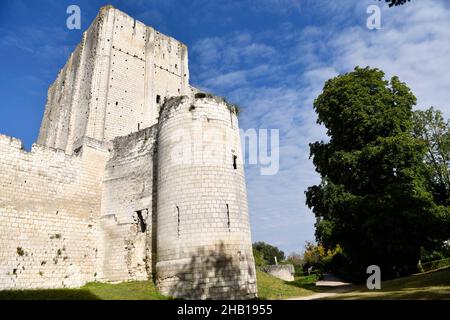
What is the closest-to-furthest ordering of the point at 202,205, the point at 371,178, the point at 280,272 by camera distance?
the point at 202,205 < the point at 371,178 < the point at 280,272

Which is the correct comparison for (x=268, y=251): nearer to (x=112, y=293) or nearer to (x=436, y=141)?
(x=436, y=141)

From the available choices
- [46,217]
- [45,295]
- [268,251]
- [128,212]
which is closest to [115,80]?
[128,212]

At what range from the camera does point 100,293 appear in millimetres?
11516

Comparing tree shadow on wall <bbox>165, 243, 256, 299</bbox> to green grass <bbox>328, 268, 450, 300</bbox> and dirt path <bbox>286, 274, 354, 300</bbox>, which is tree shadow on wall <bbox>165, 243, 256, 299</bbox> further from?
green grass <bbox>328, 268, 450, 300</bbox>

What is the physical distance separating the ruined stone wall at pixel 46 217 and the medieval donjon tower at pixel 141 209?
0.04 m

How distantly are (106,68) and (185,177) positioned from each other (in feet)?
44.6

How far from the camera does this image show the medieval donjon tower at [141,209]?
37.4 ft

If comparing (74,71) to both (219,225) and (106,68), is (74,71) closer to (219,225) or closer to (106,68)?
(106,68)

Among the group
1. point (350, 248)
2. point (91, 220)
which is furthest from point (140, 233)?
point (350, 248)

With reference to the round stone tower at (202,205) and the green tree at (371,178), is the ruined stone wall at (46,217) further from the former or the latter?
the green tree at (371,178)

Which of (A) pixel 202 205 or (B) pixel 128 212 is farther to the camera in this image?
(B) pixel 128 212

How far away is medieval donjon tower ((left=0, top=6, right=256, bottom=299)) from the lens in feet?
37.4

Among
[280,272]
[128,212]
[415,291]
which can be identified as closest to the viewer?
[415,291]

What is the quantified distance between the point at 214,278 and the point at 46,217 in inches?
290
